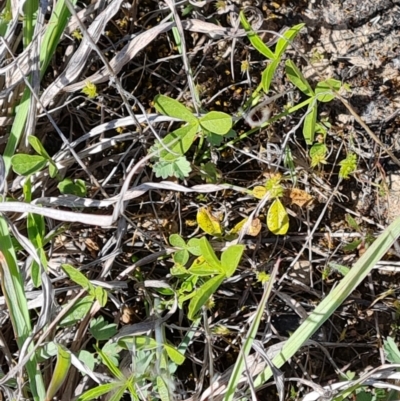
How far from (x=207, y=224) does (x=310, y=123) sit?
39 cm

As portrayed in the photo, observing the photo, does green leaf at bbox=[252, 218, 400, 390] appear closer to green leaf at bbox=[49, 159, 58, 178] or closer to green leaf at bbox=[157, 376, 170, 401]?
green leaf at bbox=[157, 376, 170, 401]

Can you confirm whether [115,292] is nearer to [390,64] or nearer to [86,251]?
[86,251]

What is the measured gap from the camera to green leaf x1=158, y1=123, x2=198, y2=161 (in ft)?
5.00

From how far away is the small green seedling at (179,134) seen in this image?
1.51 m

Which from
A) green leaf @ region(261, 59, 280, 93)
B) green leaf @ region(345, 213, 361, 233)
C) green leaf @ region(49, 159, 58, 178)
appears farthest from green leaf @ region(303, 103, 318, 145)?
green leaf @ region(49, 159, 58, 178)

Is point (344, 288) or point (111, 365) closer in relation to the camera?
point (344, 288)

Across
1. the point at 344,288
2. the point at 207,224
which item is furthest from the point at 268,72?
the point at 344,288

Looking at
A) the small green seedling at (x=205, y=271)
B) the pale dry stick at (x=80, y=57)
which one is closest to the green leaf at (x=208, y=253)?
the small green seedling at (x=205, y=271)

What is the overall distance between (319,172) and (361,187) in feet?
0.46

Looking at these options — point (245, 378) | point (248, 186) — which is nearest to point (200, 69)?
point (248, 186)

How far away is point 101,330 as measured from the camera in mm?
1636

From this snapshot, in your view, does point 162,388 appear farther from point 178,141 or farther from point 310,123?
point 310,123

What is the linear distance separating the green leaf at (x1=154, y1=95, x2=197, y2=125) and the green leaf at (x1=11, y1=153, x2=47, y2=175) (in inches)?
12.8

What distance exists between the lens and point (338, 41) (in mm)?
1732
